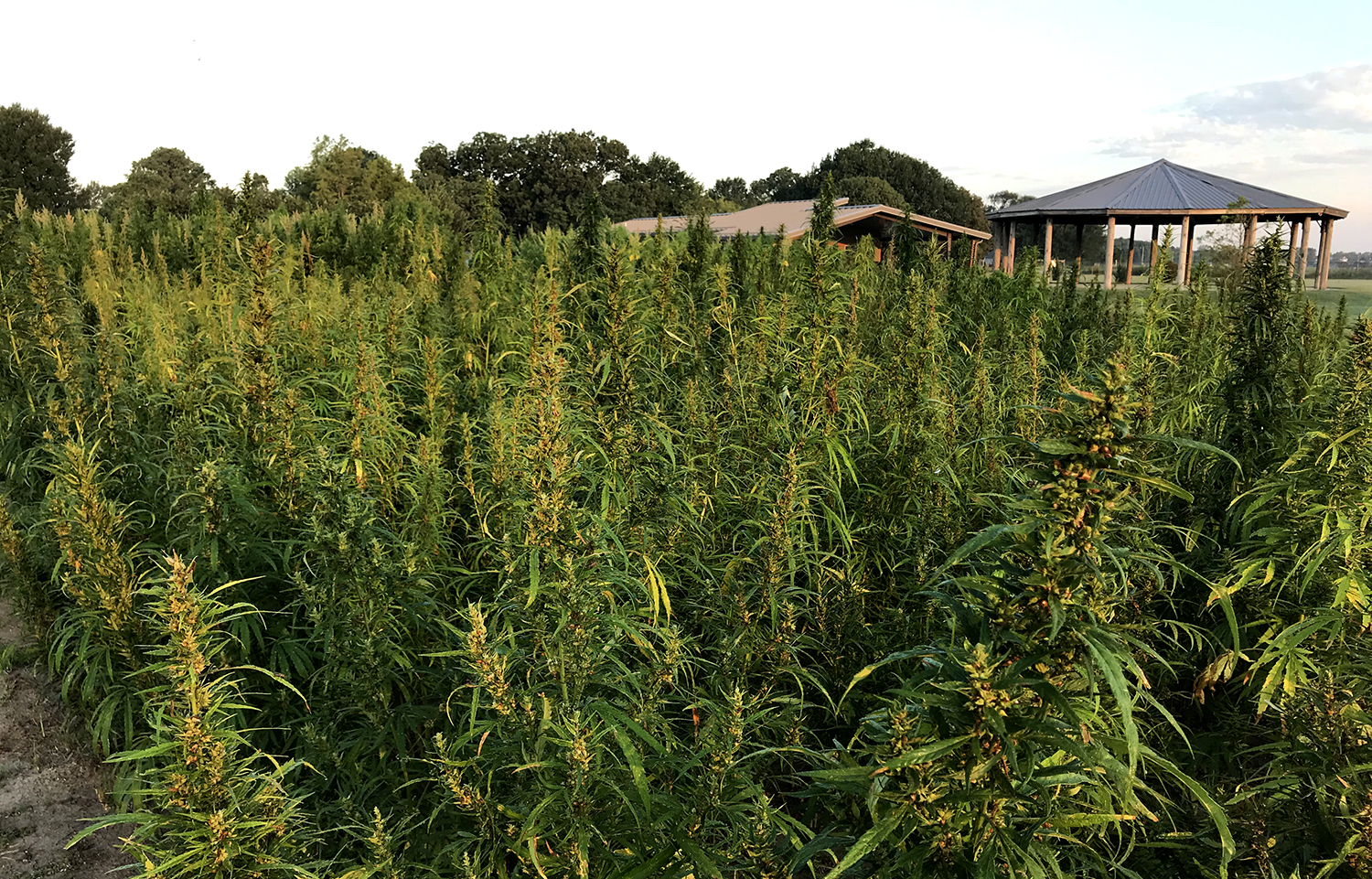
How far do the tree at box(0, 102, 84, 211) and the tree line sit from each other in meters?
0.07

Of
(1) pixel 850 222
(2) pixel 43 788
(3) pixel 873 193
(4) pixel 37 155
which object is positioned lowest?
(2) pixel 43 788

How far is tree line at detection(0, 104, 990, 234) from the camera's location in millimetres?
47688

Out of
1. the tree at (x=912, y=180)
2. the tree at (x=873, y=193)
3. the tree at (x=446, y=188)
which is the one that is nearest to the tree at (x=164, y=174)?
the tree at (x=446, y=188)

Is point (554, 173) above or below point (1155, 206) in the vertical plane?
Result: above

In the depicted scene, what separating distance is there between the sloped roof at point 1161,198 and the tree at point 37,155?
56.5 metres

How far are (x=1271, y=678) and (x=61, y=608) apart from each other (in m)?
5.33

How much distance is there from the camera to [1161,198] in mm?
30531

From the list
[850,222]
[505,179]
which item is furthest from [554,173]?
[850,222]

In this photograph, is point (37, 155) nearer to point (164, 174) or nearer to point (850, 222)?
point (164, 174)

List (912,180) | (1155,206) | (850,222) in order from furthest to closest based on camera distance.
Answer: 1. (912,180)
2. (1155,206)
3. (850,222)

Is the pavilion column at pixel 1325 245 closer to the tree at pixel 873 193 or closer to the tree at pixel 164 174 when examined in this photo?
the tree at pixel 873 193

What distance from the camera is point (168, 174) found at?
66.1m

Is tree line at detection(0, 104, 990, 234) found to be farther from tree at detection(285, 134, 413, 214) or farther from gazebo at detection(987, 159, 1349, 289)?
gazebo at detection(987, 159, 1349, 289)

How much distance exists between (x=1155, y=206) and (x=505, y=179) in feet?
201
